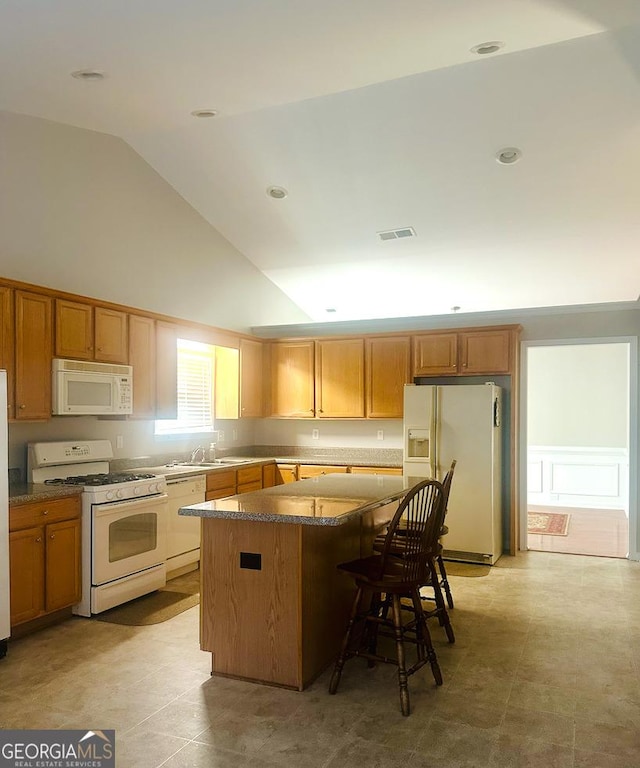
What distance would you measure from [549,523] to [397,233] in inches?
153

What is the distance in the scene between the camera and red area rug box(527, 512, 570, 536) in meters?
6.74

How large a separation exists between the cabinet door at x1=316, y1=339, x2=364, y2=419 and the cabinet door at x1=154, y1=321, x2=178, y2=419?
5.50ft

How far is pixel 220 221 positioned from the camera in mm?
6043

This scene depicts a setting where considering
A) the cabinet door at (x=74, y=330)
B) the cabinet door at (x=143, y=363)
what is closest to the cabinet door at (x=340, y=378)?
the cabinet door at (x=143, y=363)

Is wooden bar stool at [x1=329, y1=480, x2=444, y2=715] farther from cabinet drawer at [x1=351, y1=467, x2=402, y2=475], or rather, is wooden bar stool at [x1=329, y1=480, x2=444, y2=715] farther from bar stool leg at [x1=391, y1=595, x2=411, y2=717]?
cabinet drawer at [x1=351, y1=467, x2=402, y2=475]

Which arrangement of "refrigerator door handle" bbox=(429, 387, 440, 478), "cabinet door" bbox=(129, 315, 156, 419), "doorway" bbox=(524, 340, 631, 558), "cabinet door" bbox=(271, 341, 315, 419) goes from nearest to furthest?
"cabinet door" bbox=(129, 315, 156, 419) < "refrigerator door handle" bbox=(429, 387, 440, 478) < "cabinet door" bbox=(271, 341, 315, 419) < "doorway" bbox=(524, 340, 631, 558)

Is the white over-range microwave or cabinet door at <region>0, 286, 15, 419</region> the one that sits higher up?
cabinet door at <region>0, 286, 15, 419</region>

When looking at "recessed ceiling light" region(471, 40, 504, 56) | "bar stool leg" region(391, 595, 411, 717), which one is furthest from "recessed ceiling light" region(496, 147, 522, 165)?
"bar stool leg" region(391, 595, 411, 717)

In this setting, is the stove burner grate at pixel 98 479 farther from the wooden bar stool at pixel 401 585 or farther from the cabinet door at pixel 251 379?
the cabinet door at pixel 251 379

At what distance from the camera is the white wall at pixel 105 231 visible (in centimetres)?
422

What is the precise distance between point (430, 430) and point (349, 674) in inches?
108

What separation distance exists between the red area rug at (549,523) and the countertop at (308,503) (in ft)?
11.4

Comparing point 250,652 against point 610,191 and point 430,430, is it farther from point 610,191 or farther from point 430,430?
point 610,191

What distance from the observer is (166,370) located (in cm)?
538
